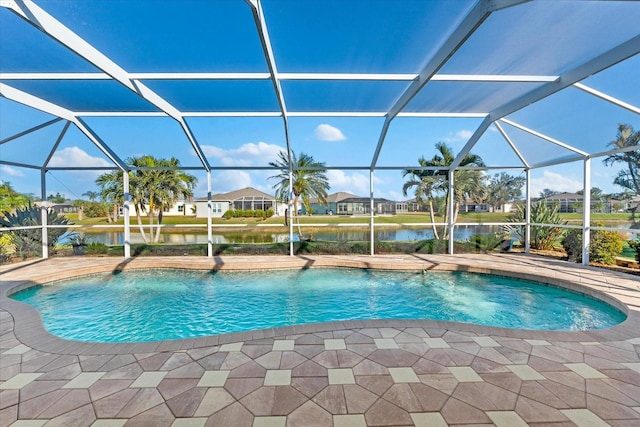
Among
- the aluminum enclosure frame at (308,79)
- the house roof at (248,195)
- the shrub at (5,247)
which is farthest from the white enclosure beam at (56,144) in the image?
the house roof at (248,195)

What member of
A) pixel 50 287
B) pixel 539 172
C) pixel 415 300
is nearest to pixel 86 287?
pixel 50 287

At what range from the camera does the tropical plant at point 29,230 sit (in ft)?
28.5

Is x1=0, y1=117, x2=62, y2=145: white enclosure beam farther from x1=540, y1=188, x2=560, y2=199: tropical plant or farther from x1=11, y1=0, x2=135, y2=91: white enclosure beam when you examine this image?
x1=540, y1=188, x2=560, y2=199: tropical plant

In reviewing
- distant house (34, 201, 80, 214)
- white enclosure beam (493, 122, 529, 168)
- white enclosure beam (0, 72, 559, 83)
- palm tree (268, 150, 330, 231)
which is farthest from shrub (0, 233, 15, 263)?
white enclosure beam (493, 122, 529, 168)

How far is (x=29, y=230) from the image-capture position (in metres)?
9.02

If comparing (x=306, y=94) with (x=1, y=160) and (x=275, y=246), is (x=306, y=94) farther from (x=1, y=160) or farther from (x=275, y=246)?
(x=1, y=160)

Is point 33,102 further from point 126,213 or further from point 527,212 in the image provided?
point 527,212

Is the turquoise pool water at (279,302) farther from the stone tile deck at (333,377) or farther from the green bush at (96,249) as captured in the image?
the green bush at (96,249)

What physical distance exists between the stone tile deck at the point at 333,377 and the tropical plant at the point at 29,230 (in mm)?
6186

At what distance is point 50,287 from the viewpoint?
6918 millimetres

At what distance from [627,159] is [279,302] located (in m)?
8.33

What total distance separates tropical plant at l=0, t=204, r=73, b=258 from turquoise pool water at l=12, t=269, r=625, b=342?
9.43 feet

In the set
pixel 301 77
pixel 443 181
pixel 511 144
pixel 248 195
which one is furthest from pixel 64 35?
pixel 248 195

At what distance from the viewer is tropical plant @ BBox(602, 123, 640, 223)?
6.25 meters
